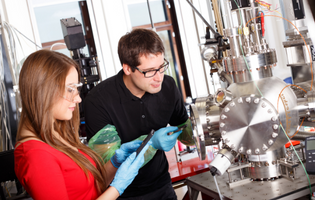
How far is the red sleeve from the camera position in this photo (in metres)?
0.86

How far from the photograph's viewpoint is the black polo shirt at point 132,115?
1440mm

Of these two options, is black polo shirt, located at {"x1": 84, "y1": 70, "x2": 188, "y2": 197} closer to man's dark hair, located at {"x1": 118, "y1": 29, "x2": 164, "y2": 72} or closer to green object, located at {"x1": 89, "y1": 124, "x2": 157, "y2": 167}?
green object, located at {"x1": 89, "y1": 124, "x2": 157, "y2": 167}

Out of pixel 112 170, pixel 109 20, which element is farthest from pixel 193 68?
pixel 112 170

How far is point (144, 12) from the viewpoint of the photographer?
438 cm

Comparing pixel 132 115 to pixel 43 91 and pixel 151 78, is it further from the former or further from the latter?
pixel 43 91

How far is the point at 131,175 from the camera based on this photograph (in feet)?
3.69

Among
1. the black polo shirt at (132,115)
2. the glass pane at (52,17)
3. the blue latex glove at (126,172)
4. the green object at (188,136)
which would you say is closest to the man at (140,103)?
the black polo shirt at (132,115)

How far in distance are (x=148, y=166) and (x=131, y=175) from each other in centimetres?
39

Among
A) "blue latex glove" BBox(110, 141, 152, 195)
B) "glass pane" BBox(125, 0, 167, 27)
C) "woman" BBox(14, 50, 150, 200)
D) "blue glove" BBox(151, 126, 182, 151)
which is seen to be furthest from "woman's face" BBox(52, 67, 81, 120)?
"glass pane" BBox(125, 0, 167, 27)

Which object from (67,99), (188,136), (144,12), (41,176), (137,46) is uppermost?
(144,12)

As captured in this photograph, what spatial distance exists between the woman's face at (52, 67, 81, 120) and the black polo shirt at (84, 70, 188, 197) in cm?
39

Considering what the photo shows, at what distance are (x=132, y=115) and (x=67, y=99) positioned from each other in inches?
20.4

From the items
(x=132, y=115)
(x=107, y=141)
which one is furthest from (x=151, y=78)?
(x=107, y=141)

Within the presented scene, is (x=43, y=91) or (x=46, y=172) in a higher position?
(x=43, y=91)
